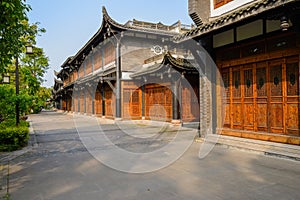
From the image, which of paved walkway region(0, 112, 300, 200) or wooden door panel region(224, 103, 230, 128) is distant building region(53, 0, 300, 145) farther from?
paved walkway region(0, 112, 300, 200)

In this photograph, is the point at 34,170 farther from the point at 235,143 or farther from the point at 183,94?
the point at 183,94

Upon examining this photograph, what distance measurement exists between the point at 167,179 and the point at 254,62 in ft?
13.6

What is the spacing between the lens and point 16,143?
7.55 meters

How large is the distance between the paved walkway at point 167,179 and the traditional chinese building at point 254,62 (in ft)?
3.55

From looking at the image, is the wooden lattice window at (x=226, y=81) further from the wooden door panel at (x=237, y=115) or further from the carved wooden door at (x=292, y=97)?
the carved wooden door at (x=292, y=97)

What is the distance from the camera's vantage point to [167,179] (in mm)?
4336

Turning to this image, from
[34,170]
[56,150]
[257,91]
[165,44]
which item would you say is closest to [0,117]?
[56,150]

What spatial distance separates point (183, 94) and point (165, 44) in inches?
242

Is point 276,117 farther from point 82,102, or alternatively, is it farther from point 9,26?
point 82,102

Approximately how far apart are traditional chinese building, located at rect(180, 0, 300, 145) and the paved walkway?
1.08m

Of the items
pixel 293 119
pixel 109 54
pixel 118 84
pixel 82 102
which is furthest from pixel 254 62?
pixel 82 102

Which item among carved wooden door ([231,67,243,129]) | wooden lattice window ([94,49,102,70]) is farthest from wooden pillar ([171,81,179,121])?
wooden lattice window ([94,49,102,70])

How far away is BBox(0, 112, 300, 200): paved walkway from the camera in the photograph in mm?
3645

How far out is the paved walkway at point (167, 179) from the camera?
3645 mm
